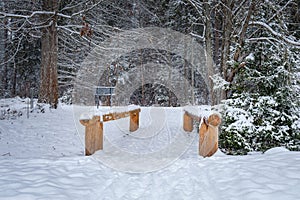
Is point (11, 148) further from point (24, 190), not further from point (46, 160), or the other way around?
Answer: point (24, 190)

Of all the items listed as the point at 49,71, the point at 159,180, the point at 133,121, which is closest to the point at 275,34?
the point at 133,121

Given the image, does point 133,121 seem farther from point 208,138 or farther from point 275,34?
point 275,34

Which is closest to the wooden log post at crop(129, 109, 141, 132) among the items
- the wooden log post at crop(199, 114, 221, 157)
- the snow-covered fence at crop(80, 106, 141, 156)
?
the snow-covered fence at crop(80, 106, 141, 156)

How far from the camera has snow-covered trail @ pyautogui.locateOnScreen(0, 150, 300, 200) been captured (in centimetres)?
289

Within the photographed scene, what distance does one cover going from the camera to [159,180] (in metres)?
3.73

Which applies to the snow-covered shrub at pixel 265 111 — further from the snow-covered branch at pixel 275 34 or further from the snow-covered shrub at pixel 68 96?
the snow-covered shrub at pixel 68 96

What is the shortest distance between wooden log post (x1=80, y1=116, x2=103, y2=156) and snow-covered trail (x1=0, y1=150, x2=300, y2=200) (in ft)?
1.16

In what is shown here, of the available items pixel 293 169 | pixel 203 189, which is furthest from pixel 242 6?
pixel 203 189

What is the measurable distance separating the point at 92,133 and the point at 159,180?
174 centimetres

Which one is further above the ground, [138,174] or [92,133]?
[92,133]

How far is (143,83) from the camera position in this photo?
22188mm

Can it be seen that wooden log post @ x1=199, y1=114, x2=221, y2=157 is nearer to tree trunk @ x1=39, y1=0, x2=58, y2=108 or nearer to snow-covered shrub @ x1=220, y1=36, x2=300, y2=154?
snow-covered shrub @ x1=220, y1=36, x2=300, y2=154

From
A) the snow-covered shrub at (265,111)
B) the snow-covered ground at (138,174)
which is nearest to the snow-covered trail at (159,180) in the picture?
the snow-covered ground at (138,174)

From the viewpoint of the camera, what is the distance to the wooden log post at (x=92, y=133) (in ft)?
15.4
